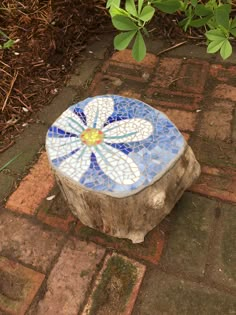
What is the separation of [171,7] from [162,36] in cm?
147

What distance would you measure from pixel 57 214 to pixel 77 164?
493mm

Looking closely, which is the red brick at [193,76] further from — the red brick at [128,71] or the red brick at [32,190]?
the red brick at [32,190]

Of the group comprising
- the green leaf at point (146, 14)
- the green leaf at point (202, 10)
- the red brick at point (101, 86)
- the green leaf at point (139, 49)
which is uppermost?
the green leaf at point (146, 14)

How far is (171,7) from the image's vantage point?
1.41 m

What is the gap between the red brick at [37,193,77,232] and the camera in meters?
1.90

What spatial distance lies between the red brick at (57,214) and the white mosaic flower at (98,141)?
0.44 m

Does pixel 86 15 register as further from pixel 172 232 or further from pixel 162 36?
pixel 172 232

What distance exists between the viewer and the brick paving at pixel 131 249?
64.9 inches

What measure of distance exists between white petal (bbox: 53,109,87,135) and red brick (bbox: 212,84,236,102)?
3.52 ft

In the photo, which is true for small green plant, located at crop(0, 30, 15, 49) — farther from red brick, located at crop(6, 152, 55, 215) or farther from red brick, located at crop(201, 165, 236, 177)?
red brick, located at crop(201, 165, 236, 177)

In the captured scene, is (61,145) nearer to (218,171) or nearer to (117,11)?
(117,11)

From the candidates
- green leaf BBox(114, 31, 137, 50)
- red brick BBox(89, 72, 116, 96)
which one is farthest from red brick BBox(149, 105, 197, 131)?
green leaf BBox(114, 31, 137, 50)

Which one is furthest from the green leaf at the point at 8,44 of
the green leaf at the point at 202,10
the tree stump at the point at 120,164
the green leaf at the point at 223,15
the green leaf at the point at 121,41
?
the green leaf at the point at 223,15

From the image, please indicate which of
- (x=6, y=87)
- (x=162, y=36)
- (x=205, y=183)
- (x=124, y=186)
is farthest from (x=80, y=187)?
(x=162, y=36)
